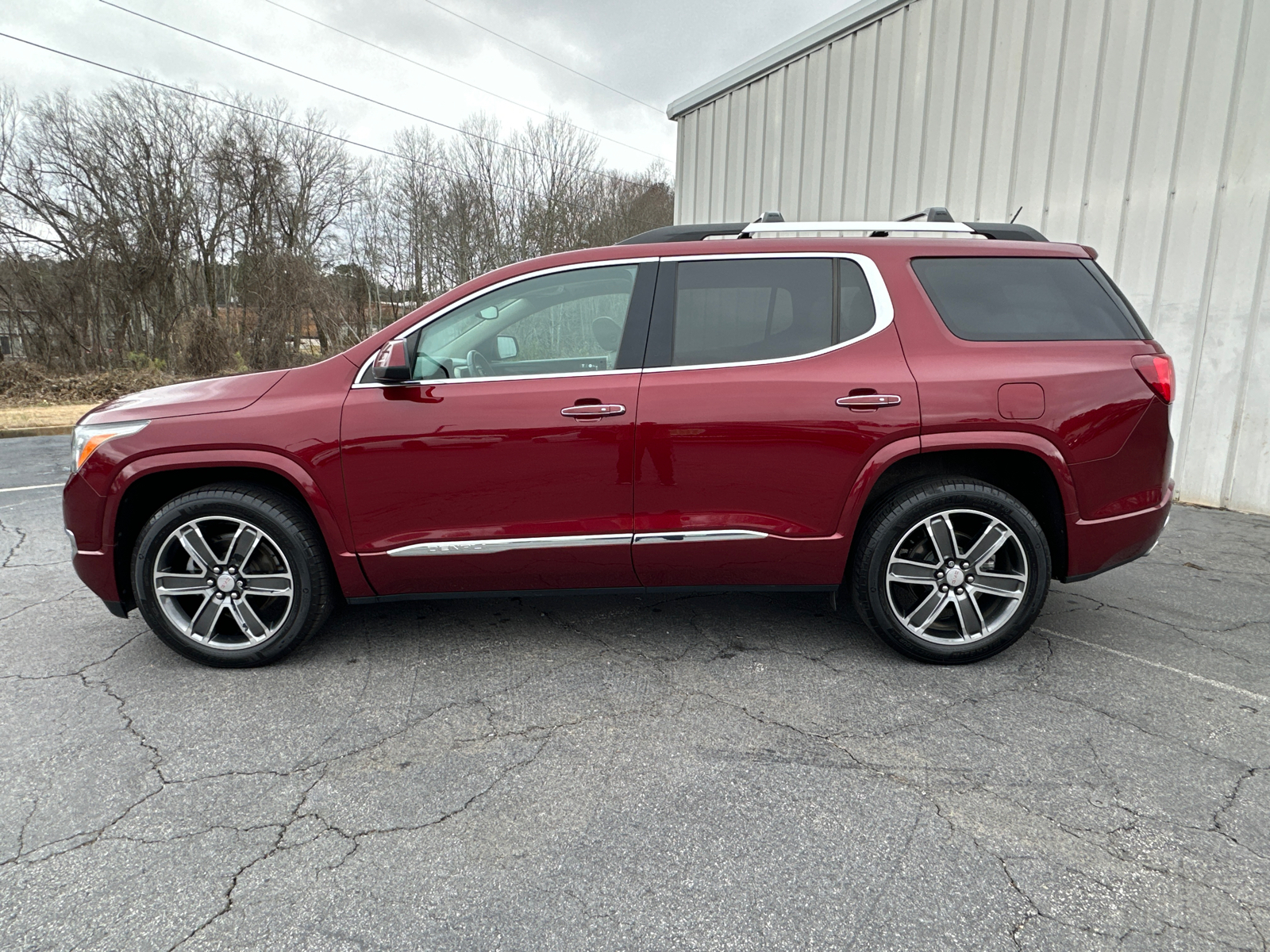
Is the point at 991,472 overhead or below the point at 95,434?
below

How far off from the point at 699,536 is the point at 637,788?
111 centimetres

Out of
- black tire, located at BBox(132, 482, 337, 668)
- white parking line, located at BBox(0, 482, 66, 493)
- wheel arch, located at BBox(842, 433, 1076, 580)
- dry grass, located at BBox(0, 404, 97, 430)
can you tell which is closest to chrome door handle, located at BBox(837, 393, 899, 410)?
wheel arch, located at BBox(842, 433, 1076, 580)

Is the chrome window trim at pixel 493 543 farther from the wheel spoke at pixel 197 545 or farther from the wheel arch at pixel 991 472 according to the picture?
the wheel arch at pixel 991 472

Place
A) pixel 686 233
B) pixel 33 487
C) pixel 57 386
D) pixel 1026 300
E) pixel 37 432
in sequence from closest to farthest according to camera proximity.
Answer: pixel 1026 300 < pixel 686 233 < pixel 33 487 < pixel 37 432 < pixel 57 386

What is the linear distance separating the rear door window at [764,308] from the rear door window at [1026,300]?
36cm

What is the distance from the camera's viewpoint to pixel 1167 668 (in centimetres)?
329

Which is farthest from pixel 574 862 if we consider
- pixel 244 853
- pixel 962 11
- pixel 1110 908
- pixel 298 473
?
pixel 962 11

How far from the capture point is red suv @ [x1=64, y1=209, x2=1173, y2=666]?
3137 mm

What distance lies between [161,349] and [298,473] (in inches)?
646

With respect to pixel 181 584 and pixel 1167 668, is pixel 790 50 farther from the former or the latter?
pixel 181 584

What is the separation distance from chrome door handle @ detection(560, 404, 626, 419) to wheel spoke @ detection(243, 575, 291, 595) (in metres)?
1.39

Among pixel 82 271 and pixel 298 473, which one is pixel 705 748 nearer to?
pixel 298 473

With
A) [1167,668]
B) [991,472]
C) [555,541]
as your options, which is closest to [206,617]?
[555,541]

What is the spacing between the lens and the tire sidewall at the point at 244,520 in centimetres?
317
